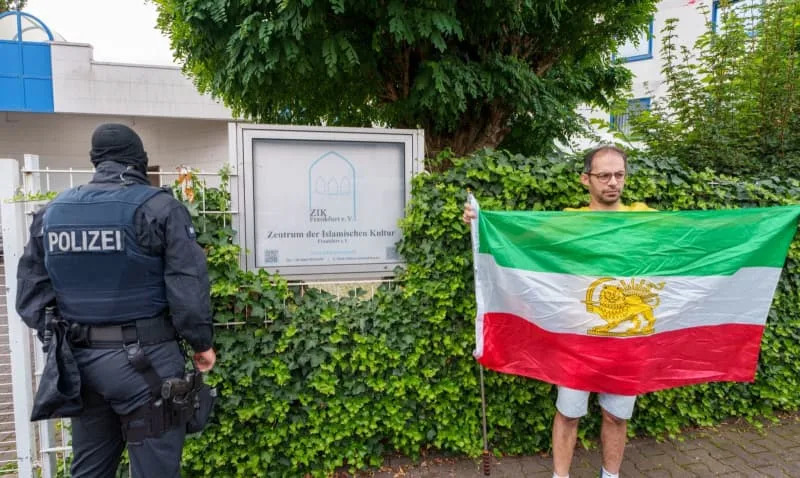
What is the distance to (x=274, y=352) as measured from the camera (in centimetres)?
299

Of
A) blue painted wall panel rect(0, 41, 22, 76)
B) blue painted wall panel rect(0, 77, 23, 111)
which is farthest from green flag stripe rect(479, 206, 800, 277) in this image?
blue painted wall panel rect(0, 41, 22, 76)

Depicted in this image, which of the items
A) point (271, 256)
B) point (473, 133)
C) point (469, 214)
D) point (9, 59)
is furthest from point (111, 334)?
point (9, 59)

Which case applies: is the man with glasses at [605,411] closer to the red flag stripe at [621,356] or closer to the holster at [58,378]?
the red flag stripe at [621,356]

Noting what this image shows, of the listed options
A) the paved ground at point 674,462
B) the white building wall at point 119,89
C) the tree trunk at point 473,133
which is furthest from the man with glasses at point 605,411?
the white building wall at point 119,89

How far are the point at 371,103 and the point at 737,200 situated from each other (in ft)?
12.0

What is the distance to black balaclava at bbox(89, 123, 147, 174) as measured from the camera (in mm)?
2145

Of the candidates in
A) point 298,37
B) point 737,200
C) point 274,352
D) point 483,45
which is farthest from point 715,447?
point 298,37

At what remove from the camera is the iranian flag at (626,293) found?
277 centimetres

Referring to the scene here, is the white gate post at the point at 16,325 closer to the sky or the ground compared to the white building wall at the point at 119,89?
closer to the ground

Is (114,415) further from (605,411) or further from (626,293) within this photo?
(626,293)

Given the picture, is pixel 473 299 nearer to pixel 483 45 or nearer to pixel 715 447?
pixel 715 447

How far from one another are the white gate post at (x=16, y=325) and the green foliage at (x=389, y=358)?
0.98 metres

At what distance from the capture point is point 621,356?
108 inches

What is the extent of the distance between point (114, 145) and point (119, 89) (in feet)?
43.4
